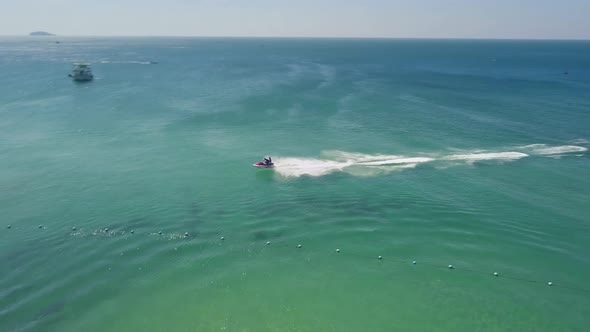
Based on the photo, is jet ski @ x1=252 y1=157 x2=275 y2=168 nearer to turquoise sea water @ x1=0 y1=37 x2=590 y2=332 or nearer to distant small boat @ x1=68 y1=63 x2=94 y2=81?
turquoise sea water @ x1=0 y1=37 x2=590 y2=332

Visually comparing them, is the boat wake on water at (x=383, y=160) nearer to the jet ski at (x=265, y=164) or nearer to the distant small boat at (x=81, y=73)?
the jet ski at (x=265, y=164)

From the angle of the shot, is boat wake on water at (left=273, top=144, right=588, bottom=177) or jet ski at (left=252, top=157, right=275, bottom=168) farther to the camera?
jet ski at (left=252, top=157, right=275, bottom=168)

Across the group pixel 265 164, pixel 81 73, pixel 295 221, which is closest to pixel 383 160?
→ pixel 265 164

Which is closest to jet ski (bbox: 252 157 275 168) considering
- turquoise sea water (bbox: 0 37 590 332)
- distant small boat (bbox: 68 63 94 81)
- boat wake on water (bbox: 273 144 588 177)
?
boat wake on water (bbox: 273 144 588 177)

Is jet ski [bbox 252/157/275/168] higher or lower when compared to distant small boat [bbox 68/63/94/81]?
lower

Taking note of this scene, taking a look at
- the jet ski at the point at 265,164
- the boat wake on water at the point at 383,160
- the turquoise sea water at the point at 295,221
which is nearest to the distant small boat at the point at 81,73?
the turquoise sea water at the point at 295,221

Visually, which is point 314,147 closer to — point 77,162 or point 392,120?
point 392,120
